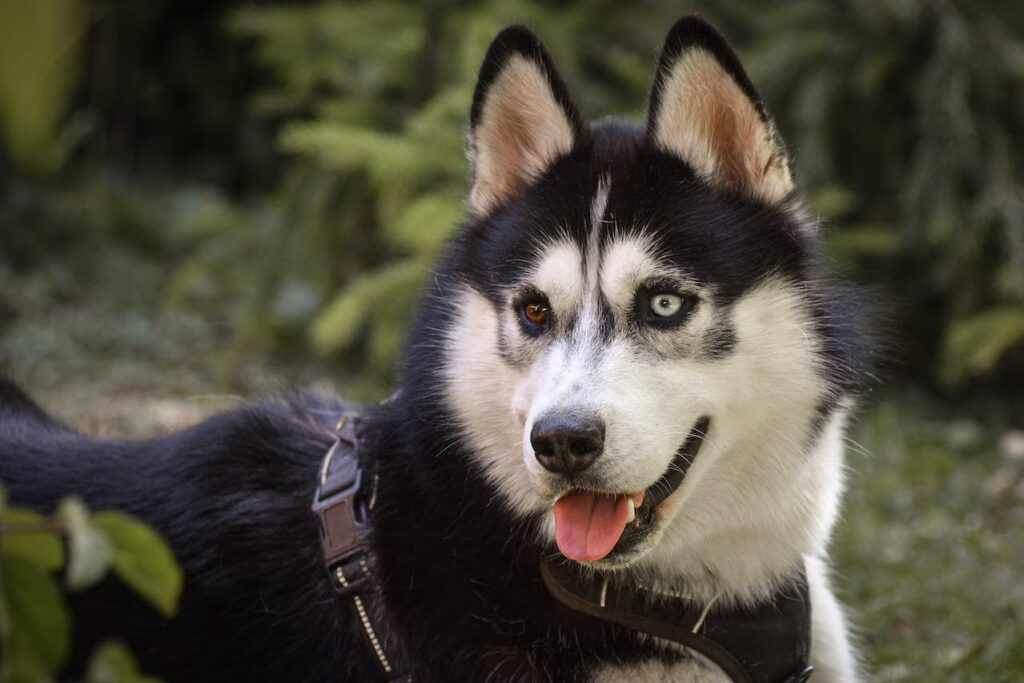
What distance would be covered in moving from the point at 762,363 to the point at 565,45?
3989 mm

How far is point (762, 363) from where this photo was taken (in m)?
2.45

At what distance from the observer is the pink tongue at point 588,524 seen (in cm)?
227

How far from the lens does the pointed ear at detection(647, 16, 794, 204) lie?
8.25 feet

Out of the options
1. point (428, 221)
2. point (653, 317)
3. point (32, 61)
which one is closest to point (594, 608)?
point (653, 317)

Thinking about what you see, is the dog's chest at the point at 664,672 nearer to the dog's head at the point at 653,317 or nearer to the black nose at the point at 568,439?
the dog's head at the point at 653,317

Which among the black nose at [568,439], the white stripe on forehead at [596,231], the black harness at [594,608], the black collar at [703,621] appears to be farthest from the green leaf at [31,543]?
the white stripe on forehead at [596,231]

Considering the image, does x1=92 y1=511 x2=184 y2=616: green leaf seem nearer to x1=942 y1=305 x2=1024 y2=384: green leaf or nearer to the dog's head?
the dog's head

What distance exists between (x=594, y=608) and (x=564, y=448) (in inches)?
14.2

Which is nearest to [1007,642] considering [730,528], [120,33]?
[730,528]

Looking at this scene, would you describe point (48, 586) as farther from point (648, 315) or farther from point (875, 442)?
point (875, 442)

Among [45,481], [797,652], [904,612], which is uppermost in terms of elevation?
[45,481]

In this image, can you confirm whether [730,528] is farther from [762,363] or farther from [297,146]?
[297,146]

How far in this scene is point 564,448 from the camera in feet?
7.17

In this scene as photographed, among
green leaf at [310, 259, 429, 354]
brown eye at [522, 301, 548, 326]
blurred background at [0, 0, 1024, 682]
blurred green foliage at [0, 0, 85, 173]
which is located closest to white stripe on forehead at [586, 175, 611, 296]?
brown eye at [522, 301, 548, 326]
